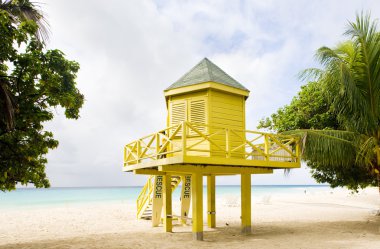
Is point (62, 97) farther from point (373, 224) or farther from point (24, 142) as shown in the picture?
point (373, 224)

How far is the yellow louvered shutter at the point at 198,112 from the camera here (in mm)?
14227

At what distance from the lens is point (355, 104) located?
15102 mm

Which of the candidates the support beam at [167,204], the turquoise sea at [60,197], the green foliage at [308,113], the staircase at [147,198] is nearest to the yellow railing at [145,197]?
the staircase at [147,198]

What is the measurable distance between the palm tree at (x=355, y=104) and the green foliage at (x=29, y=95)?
9818mm

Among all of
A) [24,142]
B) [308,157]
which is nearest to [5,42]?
[24,142]

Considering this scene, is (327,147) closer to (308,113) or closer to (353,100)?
(353,100)

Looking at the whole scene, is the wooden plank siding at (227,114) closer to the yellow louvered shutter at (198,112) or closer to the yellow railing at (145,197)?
the yellow louvered shutter at (198,112)

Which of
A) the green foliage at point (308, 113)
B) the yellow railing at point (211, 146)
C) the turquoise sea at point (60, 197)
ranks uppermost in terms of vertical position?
the green foliage at point (308, 113)

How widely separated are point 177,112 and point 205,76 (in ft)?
6.07

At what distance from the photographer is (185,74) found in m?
15.8

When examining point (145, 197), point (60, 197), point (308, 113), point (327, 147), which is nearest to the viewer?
point (327, 147)

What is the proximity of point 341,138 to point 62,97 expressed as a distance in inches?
456

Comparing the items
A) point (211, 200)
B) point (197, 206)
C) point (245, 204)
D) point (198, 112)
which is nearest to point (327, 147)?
point (245, 204)

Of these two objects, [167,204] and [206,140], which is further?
[167,204]
